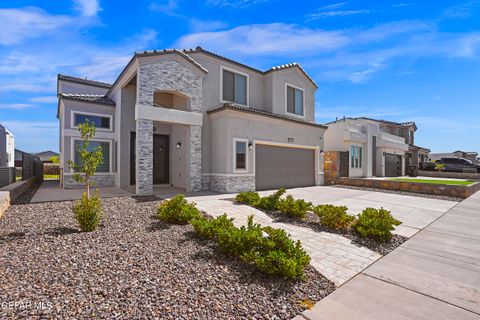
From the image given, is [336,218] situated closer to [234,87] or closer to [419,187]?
[234,87]

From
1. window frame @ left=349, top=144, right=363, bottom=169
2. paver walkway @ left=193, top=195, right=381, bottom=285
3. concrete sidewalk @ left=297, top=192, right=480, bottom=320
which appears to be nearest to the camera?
concrete sidewalk @ left=297, top=192, right=480, bottom=320

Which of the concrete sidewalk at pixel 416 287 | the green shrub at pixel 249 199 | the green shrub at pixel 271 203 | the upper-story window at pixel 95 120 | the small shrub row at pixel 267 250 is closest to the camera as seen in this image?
the concrete sidewalk at pixel 416 287

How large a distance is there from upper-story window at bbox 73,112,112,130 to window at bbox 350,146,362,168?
61.0 ft

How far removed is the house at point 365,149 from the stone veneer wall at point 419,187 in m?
1.92

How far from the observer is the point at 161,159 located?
1388cm

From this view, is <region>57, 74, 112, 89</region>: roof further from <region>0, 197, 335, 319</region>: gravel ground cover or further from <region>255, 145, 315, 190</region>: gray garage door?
<region>0, 197, 335, 319</region>: gravel ground cover

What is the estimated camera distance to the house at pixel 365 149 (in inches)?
754

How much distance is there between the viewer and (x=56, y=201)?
834 cm

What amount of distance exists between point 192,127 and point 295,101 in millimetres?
8670

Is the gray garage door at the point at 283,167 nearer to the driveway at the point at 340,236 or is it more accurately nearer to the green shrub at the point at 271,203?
the driveway at the point at 340,236

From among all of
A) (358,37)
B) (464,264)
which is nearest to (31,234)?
(464,264)

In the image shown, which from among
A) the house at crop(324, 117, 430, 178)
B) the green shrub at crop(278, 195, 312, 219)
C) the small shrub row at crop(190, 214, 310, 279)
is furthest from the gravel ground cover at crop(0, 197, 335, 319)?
the house at crop(324, 117, 430, 178)

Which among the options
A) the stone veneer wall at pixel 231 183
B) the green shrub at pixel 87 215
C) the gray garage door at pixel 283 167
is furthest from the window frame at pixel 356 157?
the green shrub at pixel 87 215

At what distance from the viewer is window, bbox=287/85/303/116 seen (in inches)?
642
